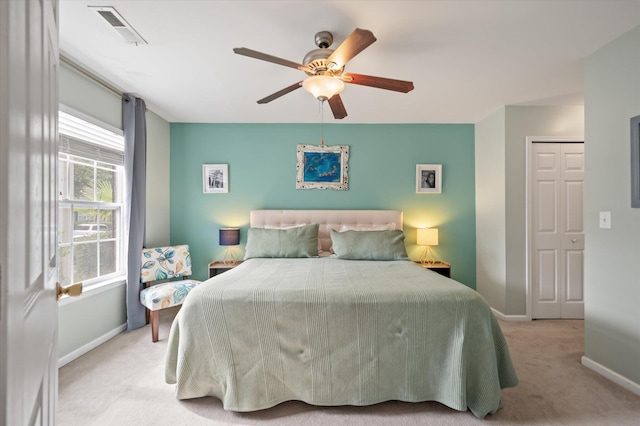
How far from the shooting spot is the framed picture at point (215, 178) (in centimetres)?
401

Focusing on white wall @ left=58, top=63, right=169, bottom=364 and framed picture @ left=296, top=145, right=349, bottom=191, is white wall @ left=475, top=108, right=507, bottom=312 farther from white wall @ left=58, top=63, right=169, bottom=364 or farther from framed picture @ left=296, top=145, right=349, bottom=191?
white wall @ left=58, top=63, right=169, bottom=364

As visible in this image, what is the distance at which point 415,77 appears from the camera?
8.87 ft

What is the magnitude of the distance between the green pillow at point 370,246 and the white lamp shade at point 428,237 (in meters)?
0.52

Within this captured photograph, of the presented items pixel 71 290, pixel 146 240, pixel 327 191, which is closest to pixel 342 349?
pixel 71 290

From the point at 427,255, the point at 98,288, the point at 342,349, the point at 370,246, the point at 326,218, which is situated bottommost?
the point at 342,349

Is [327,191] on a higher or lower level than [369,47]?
lower

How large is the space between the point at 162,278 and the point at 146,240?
532 millimetres

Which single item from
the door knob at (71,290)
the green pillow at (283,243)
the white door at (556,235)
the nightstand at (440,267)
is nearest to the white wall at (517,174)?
the white door at (556,235)

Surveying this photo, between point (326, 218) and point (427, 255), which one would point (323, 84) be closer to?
point (326, 218)

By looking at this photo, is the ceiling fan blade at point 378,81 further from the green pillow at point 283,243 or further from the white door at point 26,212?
the green pillow at point 283,243

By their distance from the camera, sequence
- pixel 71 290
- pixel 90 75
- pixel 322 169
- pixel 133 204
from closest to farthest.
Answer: pixel 71 290
pixel 90 75
pixel 133 204
pixel 322 169

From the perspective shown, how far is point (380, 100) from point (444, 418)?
115 inches

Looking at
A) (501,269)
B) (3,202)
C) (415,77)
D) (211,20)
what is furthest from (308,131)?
(3,202)

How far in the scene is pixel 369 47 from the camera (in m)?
2.21
